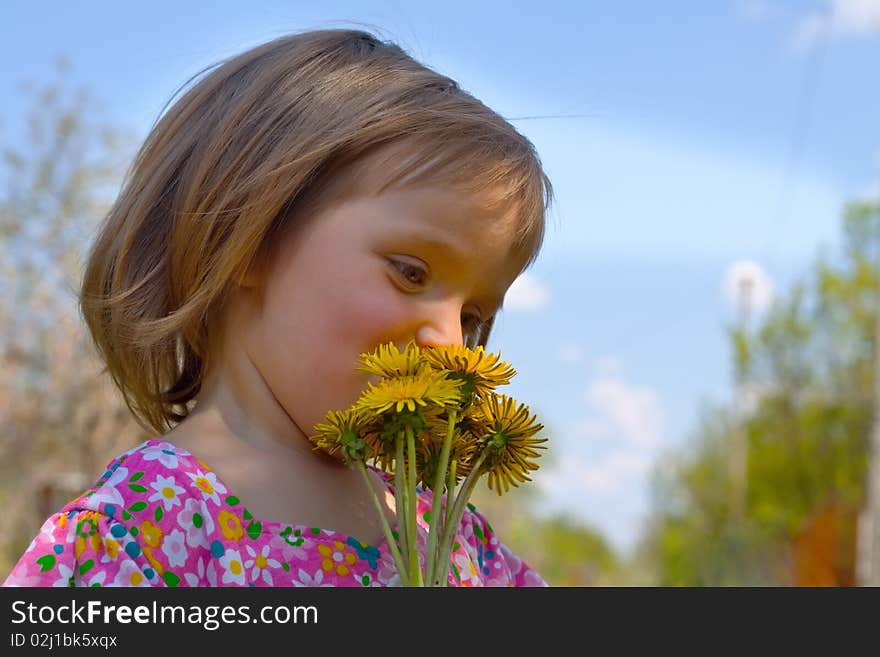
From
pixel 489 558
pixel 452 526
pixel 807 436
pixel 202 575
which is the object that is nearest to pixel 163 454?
pixel 202 575

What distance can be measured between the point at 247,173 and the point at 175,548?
1.86 feet

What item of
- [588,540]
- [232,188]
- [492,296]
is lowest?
[492,296]

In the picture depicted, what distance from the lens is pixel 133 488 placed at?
132 cm

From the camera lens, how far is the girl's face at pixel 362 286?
139 centimetres

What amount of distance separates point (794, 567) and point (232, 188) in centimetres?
1846

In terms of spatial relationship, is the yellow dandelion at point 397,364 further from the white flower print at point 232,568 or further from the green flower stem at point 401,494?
the white flower print at point 232,568

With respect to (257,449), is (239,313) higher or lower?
higher

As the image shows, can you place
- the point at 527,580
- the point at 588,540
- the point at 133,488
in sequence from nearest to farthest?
the point at 133,488 → the point at 527,580 → the point at 588,540

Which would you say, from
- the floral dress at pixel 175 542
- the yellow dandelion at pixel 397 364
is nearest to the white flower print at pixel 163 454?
the floral dress at pixel 175 542

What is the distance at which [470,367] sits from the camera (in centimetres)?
119

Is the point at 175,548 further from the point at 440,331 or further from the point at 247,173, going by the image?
the point at 247,173

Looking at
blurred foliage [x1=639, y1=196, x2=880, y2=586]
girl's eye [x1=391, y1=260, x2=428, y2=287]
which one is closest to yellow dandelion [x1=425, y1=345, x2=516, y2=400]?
girl's eye [x1=391, y1=260, x2=428, y2=287]
